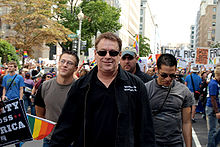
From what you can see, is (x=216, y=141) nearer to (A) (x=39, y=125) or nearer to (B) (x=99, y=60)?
(A) (x=39, y=125)

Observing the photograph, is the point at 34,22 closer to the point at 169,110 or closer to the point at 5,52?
the point at 5,52

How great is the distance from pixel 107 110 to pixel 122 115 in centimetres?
13

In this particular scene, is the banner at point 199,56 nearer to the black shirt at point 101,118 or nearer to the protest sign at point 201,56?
the protest sign at point 201,56

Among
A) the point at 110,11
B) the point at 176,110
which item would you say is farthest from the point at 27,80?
the point at 110,11

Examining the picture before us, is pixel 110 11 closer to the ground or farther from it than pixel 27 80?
farther from it

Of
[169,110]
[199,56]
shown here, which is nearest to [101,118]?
[169,110]

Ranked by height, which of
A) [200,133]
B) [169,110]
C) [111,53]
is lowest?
[200,133]

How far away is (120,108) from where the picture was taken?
2.79 metres

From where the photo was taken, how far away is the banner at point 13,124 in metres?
4.39

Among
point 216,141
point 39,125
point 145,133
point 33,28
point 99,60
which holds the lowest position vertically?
point 216,141

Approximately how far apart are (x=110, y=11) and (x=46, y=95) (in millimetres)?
39033

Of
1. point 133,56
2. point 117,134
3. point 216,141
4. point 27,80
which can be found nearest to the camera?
point 117,134

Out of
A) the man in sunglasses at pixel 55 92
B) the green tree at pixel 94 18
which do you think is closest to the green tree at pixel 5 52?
the green tree at pixel 94 18

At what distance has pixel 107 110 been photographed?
9.28ft
